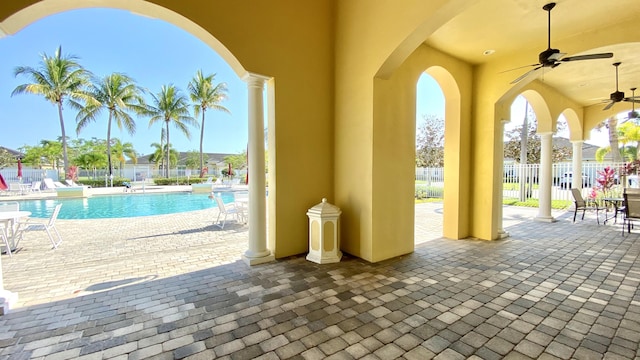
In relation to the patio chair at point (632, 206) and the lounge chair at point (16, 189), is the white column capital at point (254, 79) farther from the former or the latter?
the lounge chair at point (16, 189)

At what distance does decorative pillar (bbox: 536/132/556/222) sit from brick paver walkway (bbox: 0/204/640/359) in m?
3.03

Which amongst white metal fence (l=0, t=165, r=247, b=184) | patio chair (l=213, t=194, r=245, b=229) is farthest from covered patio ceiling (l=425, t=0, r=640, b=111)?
white metal fence (l=0, t=165, r=247, b=184)

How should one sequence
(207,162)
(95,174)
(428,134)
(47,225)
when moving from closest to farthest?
(47,225) < (428,134) < (95,174) < (207,162)

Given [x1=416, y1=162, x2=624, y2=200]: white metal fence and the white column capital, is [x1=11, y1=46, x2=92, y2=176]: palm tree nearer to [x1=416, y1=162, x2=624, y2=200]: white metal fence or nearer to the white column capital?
the white column capital

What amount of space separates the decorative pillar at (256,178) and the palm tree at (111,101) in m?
21.6

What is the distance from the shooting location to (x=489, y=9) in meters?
3.88

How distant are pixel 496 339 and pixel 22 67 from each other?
2639 centimetres

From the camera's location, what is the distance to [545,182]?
7.95m

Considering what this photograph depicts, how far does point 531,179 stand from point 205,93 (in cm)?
2259

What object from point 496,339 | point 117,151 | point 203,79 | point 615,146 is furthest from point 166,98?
point 615,146

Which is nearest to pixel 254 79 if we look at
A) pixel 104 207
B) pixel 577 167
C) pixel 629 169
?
pixel 577 167

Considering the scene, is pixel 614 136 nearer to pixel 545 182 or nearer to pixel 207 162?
pixel 545 182

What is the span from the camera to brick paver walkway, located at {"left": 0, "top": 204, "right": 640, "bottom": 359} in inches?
85.7

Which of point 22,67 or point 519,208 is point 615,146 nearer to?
point 519,208
